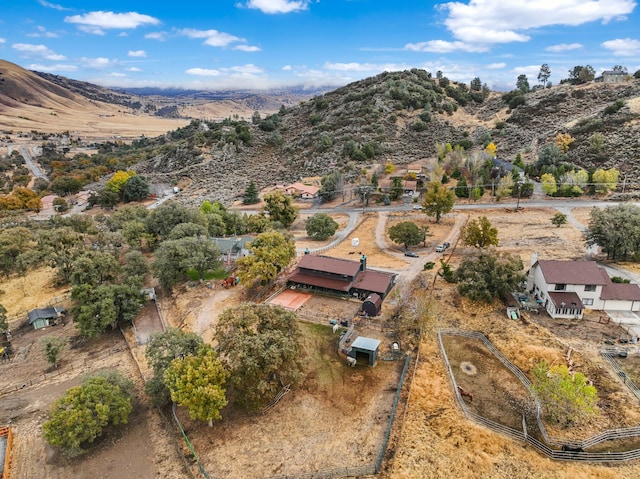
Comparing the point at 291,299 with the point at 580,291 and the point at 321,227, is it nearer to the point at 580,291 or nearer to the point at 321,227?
the point at 321,227

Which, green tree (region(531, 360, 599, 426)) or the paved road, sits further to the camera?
the paved road

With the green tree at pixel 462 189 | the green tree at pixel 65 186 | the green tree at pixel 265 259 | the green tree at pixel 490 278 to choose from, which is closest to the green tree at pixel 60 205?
the green tree at pixel 65 186

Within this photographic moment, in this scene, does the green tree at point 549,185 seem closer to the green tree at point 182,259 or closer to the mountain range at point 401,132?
the mountain range at point 401,132

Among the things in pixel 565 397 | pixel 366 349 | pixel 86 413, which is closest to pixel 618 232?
pixel 565 397

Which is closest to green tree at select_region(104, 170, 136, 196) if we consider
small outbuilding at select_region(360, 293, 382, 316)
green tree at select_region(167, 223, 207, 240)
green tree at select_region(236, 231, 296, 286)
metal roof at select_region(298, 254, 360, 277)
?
green tree at select_region(167, 223, 207, 240)

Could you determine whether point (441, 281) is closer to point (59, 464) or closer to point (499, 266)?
point (499, 266)

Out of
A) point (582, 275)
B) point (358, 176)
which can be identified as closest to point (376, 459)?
point (582, 275)

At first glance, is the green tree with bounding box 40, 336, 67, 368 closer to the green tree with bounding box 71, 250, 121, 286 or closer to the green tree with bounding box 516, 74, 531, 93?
the green tree with bounding box 71, 250, 121, 286
